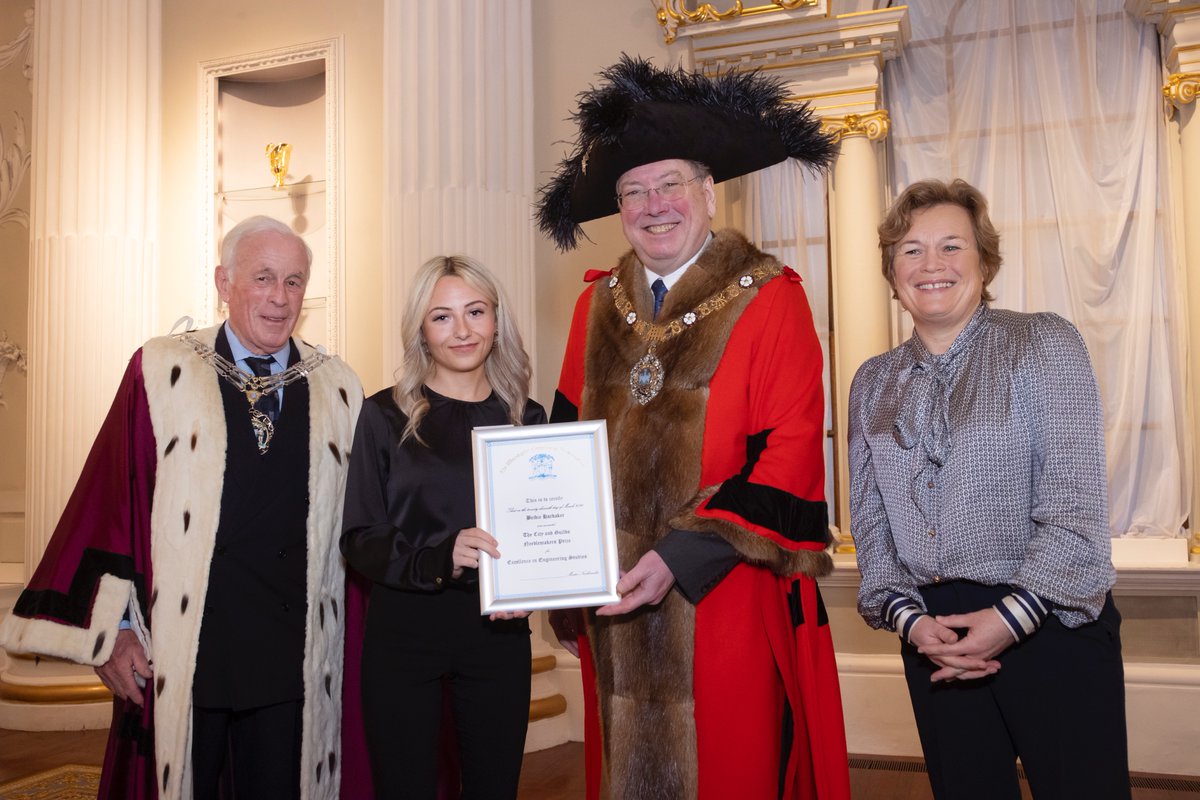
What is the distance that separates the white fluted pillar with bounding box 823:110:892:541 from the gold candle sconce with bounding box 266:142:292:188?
2.84 m

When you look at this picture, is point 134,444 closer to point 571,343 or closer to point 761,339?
point 571,343

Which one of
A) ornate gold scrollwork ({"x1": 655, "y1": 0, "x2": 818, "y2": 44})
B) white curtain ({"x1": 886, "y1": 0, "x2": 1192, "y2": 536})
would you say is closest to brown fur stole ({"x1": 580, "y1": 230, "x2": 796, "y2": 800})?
ornate gold scrollwork ({"x1": 655, "y1": 0, "x2": 818, "y2": 44})

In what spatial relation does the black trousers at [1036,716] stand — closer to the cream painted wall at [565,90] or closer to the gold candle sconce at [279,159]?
the cream painted wall at [565,90]

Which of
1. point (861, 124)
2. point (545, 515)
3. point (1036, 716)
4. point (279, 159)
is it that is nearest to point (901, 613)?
point (1036, 716)

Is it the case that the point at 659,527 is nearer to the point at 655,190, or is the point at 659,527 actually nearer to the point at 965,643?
the point at 965,643

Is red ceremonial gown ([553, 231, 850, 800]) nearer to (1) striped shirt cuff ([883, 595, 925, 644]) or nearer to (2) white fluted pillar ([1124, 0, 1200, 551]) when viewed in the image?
(1) striped shirt cuff ([883, 595, 925, 644])

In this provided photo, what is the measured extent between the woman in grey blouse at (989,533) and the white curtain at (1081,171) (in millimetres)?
2856

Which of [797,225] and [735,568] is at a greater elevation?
[797,225]

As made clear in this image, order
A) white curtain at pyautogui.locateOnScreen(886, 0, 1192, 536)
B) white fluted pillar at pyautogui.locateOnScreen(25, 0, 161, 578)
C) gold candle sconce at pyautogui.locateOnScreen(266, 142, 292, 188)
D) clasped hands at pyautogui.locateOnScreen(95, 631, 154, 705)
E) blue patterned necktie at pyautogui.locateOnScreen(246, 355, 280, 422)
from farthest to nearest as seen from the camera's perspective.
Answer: gold candle sconce at pyautogui.locateOnScreen(266, 142, 292, 188) < white fluted pillar at pyautogui.locateOnScreen(25, 0, 161, 578) < white curtain at pyautogui.locateOnScreen(886, 0, 1192, 536) < blue patterned necktie at pyautogui.locateOnScreen(246, 355, 280, 422) < clasped hands at pyautogui.locateOnScreen(95, 631, 154, 705)

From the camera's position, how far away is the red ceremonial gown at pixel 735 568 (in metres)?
2.09

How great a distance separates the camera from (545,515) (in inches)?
79.5

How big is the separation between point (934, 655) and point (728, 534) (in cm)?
44

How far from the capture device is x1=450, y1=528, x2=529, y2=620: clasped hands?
2.00m

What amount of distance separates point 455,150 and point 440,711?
2661 mm
